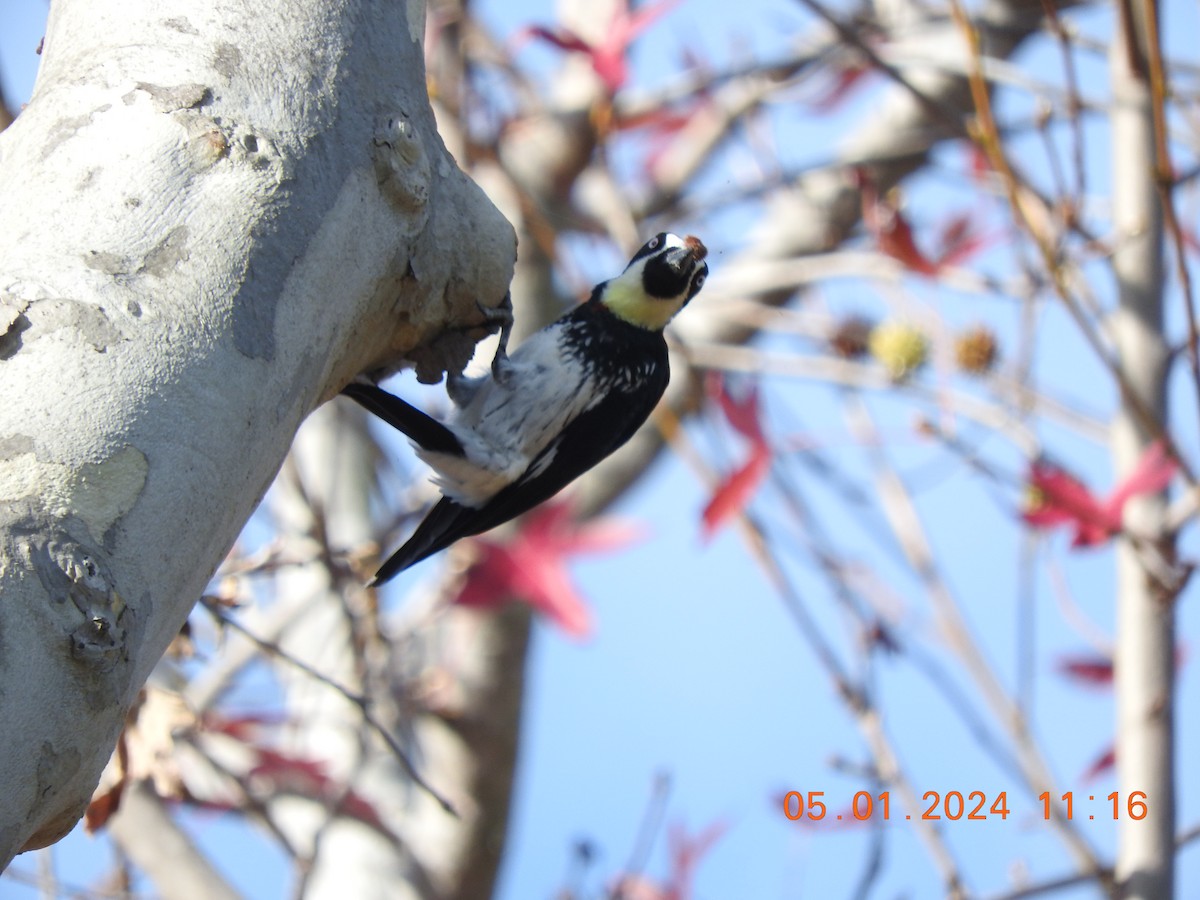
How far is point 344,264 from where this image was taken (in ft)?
4.65

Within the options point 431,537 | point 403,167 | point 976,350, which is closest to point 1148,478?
point 976,350

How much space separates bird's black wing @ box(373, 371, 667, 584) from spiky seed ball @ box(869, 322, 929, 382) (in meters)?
0.90

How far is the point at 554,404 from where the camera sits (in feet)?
8.60

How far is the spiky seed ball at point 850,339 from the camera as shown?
152 inches

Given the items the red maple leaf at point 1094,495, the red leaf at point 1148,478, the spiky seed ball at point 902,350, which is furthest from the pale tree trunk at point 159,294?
the spiky seed ball at point 902,350

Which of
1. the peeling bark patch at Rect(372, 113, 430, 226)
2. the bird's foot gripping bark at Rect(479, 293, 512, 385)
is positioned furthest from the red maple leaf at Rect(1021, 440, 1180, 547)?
the peeling bark patch at Rect(372, 113, 430, 226)

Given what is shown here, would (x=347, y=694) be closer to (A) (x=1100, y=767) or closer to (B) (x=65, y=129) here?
(B) (x=65, y=129)

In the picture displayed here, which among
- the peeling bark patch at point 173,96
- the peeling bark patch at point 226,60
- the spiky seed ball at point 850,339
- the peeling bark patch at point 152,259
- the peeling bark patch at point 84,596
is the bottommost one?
the peeling bark patch at point 84,596

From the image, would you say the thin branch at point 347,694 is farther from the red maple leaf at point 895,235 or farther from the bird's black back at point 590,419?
the red maple leaf at point 895,235

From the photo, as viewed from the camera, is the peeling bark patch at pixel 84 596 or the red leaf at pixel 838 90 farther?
the red leaf at pixel 838 90

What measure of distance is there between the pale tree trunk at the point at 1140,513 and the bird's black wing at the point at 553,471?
1.03 meters

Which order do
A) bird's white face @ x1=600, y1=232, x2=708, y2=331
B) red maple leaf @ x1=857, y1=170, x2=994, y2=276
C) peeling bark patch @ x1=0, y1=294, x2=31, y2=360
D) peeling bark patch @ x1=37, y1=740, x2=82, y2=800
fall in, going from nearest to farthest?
peeling bark patch @ x1=37, y1=740, x2=82, y2=800
peeling bark patch @ x1=0, y1=294, x2=31, y2=360
bird's white face @ x1=600, y1=232, x2=708, y2=331
red maple leaf @ x1=857, y1=170, x2=994, y2=276

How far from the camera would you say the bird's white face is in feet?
8.79

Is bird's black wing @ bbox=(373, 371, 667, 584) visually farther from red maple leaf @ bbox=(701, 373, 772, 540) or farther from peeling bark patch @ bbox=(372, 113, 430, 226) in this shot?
peeling bark patch @ bbox=(372, 113, 430, 226)
